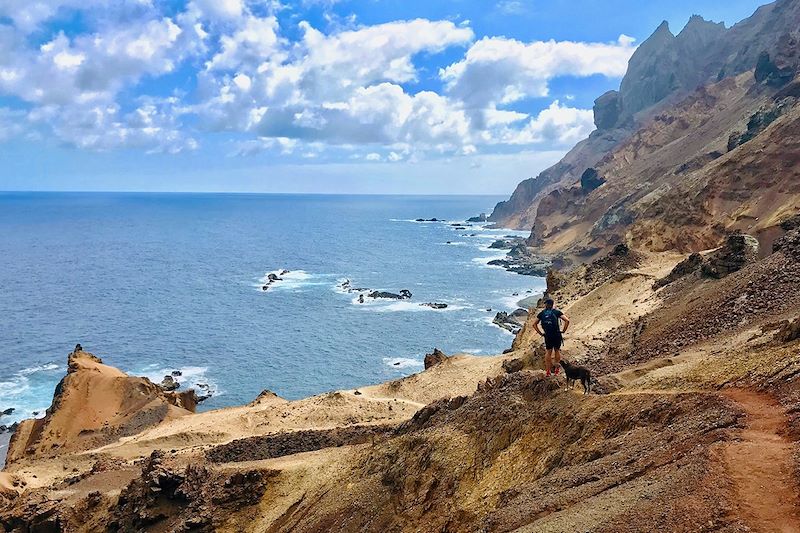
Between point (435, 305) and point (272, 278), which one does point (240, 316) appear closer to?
point (435, 305)

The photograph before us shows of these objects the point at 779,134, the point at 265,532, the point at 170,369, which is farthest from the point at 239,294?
the point at 265,532

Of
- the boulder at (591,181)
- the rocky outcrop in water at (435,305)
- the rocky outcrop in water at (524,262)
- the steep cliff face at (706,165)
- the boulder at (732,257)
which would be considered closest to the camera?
the boulder at (732,257)

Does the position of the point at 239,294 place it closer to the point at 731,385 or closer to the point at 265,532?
the point at 265,532

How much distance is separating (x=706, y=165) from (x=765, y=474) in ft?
295

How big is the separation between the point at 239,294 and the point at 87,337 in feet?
87.8

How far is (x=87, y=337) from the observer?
6706cm

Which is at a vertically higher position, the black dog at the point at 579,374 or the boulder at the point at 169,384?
the black dog at the point at 579,374

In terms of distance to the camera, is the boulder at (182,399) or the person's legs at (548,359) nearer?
the person's legs at (548,359)

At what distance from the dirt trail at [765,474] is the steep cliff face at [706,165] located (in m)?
27.5

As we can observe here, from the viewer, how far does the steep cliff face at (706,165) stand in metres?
54.2

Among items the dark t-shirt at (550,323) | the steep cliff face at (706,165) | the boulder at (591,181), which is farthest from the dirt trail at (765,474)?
the boulder at (591,181)

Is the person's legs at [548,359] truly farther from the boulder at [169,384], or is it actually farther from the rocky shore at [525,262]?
the rocky shore at [525,262]

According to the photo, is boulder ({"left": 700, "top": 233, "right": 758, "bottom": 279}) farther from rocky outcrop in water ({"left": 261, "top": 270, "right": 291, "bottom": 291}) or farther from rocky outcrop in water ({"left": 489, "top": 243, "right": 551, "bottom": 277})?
rocky outcrop in water ({"left": 489, "top": 243, "right": 551, "bottom": 277})

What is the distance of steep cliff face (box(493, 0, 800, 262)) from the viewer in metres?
54.2
